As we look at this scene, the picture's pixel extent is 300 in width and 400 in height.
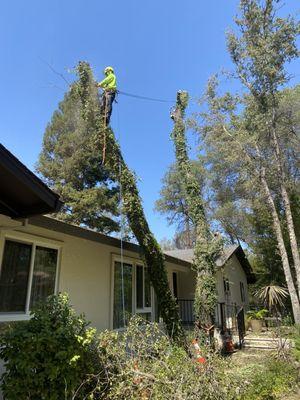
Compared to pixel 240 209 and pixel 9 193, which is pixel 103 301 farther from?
pixel 240 209

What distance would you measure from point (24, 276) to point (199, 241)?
21.3 feet

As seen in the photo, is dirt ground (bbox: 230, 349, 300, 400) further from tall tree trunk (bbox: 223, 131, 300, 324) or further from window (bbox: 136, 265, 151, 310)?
tall tree trunk (bbox: 223, 131, 300, 324)

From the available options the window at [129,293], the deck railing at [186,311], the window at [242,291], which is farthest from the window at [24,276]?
the window at [242,291]

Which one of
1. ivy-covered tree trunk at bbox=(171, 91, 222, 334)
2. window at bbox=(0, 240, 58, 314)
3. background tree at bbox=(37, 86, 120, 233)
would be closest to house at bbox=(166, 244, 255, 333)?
ivy-covered tree trunk at bbox=(171, 91, 222, 334)

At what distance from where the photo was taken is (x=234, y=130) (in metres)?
18.8

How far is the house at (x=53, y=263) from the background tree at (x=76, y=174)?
48.5 ft

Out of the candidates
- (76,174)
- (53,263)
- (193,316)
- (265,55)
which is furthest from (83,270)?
(76,174)

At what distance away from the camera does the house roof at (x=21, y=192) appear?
4426 millimetres

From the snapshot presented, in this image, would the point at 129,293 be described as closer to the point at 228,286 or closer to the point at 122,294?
the point at 122,294

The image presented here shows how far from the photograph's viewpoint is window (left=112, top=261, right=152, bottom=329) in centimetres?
845

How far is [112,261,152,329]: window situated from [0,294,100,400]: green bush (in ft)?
11.2

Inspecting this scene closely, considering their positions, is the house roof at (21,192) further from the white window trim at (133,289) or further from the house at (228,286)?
the house at (228,286)

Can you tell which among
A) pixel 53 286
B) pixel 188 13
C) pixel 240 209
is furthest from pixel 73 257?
pixel 240 209

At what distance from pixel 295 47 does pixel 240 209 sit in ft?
41.3
